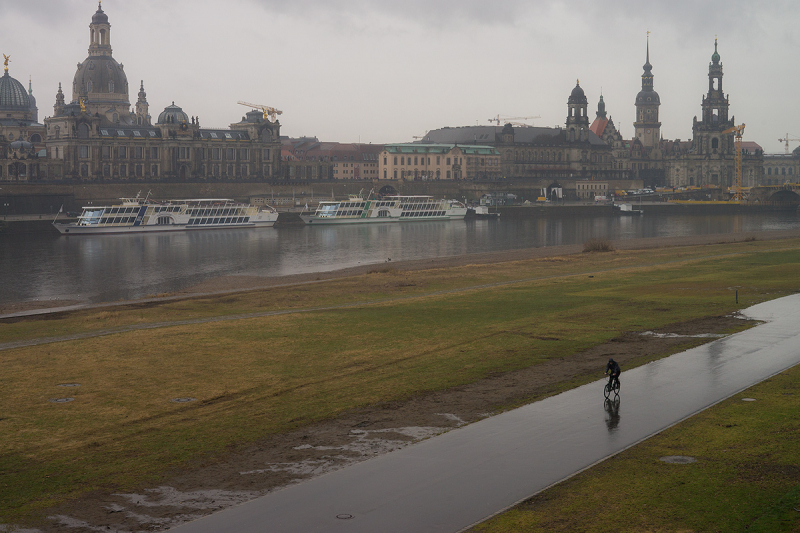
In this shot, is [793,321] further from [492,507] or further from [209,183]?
Answer: [209,183]

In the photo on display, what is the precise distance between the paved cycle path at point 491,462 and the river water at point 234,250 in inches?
1346

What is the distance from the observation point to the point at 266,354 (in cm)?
2239

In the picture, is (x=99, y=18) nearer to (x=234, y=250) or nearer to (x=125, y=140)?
(x=125, y=140)

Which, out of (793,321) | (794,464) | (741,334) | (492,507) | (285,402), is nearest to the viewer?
(492,507)

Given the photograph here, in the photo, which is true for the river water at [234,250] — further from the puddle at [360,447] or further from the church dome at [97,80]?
the church dome at [97,80]

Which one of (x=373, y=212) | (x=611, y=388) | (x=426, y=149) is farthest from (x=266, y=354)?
(x=426, y=149)

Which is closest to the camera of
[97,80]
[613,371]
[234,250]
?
[613,371]

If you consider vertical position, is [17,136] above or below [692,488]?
above

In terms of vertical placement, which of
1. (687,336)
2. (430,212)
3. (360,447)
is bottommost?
(360,447)

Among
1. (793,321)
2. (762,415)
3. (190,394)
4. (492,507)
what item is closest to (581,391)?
(762,415)

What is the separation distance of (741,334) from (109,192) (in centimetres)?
12612

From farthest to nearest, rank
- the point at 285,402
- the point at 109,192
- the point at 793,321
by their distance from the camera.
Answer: the point at 109,192, the point at 793,321, the point at 285,402

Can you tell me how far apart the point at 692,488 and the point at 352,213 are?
11962cm

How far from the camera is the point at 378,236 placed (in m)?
102
